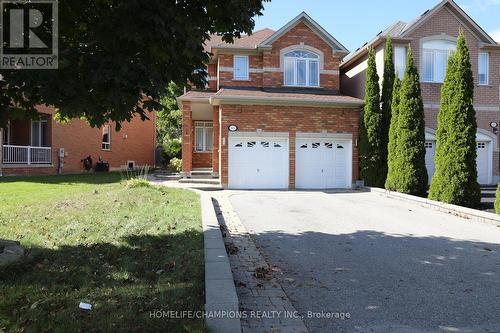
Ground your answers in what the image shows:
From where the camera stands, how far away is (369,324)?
3719mm

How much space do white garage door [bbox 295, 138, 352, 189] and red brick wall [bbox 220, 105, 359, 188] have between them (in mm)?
299

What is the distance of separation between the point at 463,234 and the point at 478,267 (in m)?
2.46

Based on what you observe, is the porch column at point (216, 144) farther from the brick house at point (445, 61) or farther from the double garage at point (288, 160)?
the brick house at point (445, 61)

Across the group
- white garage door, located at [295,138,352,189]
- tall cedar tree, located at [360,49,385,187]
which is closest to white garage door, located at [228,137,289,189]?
white garage door, located at [295,138,352,189]

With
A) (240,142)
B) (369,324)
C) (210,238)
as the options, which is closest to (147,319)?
(369,324)

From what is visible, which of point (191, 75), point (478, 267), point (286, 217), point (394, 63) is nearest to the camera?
point (191, 75)

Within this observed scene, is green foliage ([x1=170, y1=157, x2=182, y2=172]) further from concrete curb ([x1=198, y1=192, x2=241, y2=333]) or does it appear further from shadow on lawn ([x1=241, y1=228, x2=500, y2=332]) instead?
concrete curb ([x1=198, y1=192, x2=241, y2=333])

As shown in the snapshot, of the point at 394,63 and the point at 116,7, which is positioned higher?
the point at 394,63

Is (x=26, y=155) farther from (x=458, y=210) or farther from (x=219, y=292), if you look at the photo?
(x=219, y=292)

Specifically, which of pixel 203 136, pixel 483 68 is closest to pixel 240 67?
pixel 203 136

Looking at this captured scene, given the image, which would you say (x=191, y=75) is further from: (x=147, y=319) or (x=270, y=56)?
(x=270, y=56)

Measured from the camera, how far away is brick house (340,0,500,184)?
1780 cm

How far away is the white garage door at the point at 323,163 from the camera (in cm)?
1700

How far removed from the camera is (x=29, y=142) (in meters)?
21.7
